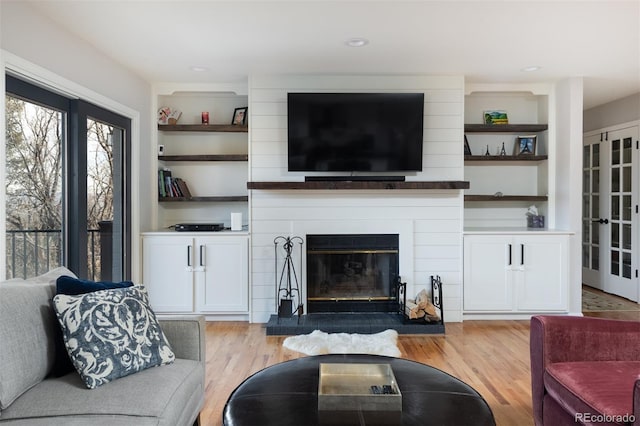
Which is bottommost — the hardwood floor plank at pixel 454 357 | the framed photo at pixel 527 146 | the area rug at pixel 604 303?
the hardwood floor plank at pixel 454 357

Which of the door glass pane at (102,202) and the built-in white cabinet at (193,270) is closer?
the door glass pane at (102,202)

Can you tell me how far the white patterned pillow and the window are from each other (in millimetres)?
1178

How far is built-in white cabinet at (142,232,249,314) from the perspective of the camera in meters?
4.09

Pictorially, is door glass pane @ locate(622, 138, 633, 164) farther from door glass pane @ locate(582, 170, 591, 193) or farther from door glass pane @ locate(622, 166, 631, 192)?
door glass pane @ locate(582, 170, 591, 193)

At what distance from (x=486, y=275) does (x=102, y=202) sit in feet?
12.2

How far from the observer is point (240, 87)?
14.3 ft

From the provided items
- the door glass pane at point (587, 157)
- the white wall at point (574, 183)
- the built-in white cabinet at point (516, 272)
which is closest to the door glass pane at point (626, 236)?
the door glass pane at point (587, 157)

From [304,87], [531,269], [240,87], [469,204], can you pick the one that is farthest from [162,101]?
[531,269]

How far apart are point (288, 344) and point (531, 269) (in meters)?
2.55

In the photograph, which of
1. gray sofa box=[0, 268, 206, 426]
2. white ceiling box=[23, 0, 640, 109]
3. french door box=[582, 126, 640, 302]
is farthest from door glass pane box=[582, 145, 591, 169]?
gray sofa box=[0, 268, 206, 426]

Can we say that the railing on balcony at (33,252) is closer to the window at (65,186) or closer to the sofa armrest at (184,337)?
the window at (65,186)

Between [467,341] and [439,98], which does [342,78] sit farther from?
[467,341]

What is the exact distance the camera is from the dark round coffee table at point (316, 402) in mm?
1396

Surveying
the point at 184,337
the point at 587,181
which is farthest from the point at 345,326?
the point at 587,181
